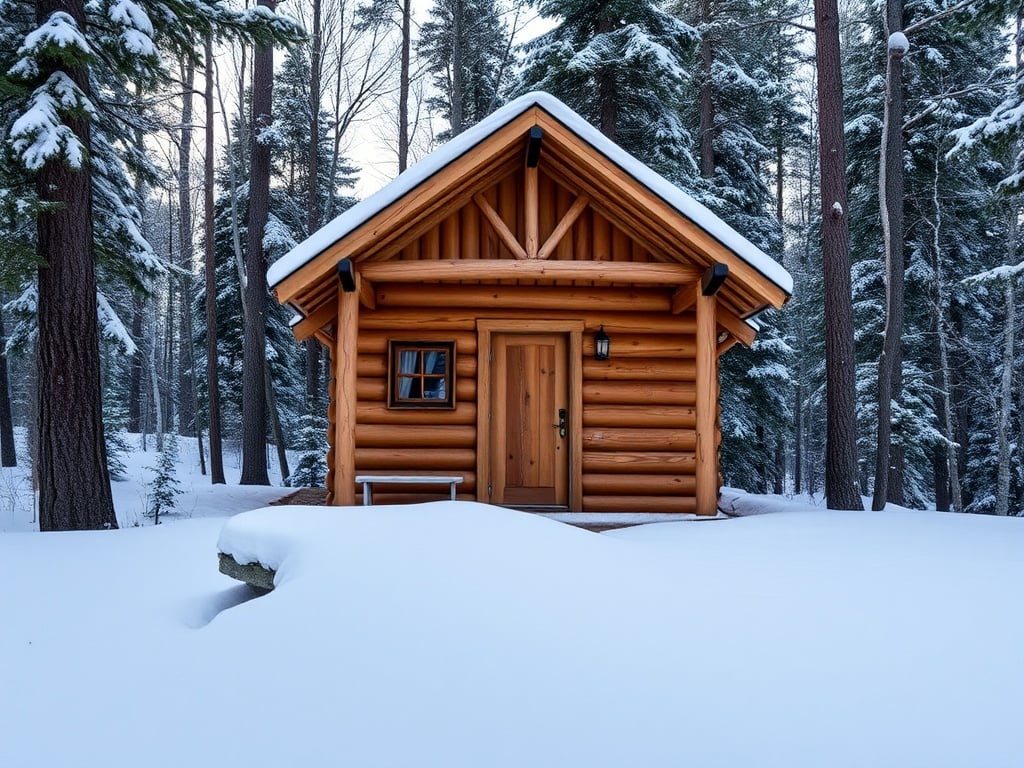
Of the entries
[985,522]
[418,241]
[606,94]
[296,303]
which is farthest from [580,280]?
[606,94]

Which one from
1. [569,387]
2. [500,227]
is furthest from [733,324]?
[500,227]

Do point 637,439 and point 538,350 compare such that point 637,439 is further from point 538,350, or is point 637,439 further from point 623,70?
point 623,70

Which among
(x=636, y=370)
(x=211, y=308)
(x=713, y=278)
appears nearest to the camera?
(x=713, y=278)

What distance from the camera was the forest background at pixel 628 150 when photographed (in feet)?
24.2

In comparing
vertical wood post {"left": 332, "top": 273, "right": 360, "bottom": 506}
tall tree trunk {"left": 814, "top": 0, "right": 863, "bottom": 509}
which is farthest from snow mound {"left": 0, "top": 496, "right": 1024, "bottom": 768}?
tall tree trunk {"left": 814, "top": 0, "right": 863, "bottom": 509}

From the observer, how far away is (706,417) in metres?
7.49

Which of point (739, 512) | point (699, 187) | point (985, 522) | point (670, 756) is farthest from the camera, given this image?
point (699, 187)

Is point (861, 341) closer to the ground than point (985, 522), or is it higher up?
higher up

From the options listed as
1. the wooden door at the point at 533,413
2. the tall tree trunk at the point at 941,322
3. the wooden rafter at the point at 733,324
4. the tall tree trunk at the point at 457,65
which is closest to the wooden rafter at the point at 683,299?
the wooden rafter at the point at 733,324

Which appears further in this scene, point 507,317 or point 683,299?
point 507,317

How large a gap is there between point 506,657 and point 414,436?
17.6 feet

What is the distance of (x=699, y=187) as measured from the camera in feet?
47.9

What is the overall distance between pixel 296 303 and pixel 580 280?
134 inches

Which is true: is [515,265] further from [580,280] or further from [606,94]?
[606,94]
